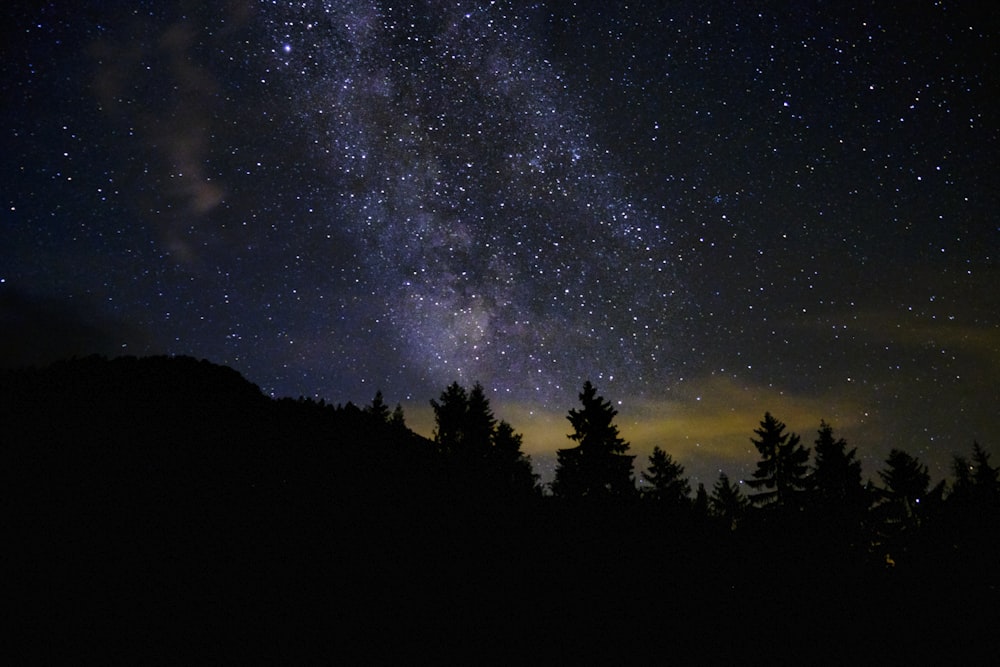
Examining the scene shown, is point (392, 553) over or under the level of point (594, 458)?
under

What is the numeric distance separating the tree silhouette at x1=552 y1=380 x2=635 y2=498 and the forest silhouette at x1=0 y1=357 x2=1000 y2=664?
8.8 inches

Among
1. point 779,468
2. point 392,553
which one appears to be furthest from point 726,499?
point 392,553

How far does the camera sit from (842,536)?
23.7 metres

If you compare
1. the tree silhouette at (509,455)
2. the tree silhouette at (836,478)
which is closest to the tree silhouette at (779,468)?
the tree silhouette at (836,478)

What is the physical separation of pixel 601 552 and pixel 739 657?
673 cm

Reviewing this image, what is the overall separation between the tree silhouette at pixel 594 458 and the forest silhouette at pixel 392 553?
0.73 ft

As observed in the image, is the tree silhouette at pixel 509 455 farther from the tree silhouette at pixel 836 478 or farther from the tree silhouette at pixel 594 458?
the tree silhouette at pixel 836 478

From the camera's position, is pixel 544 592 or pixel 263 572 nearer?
pixel 263 572

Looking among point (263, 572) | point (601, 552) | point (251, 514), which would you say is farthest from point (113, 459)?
point (601, 552)

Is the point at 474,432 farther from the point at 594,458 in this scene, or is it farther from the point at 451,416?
the point at 594,458

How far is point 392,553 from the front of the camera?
1566cm

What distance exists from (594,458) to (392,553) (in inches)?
764

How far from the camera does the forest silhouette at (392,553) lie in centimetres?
1135

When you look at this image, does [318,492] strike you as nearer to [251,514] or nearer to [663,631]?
[251,514]
